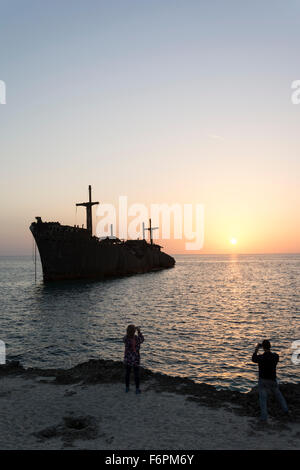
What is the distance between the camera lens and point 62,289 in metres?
47.2

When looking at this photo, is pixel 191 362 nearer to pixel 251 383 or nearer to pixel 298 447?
pixel 251 383

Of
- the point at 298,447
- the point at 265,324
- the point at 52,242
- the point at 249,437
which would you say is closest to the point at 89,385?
the point at 249,437

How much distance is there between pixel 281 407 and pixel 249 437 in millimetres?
1821

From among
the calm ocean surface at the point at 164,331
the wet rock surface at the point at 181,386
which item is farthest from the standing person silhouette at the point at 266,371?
the calm ocean surface at the point at 164,331

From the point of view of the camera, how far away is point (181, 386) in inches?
436

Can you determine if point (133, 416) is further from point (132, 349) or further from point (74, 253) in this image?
point (74, 253)

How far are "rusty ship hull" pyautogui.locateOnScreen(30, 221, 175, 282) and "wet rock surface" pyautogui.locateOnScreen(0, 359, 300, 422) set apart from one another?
128 ft

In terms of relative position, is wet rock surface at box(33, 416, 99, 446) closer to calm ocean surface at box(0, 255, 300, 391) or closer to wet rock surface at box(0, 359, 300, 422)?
wet rock surface at box(0, 359, 300, 422)

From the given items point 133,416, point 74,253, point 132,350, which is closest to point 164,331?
point 132,350

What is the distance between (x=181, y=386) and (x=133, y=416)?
110 inches

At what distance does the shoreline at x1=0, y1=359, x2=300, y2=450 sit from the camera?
7.39m

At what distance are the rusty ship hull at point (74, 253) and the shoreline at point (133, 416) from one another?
40.5 metres

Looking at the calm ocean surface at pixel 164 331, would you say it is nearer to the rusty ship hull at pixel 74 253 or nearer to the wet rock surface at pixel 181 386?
the wet rock surface at pixel 181 386

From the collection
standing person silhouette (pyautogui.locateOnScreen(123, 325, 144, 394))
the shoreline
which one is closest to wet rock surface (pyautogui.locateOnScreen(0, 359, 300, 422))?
the shoreline
